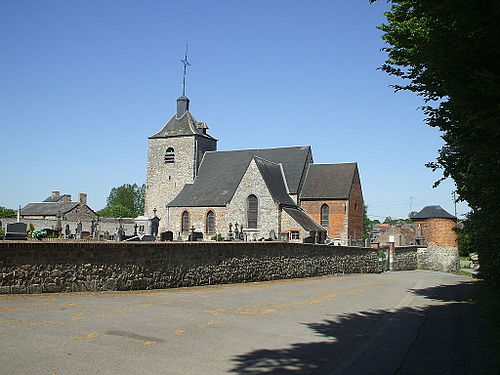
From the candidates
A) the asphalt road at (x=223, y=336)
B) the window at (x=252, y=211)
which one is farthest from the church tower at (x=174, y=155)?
the asphalt road at (x=223, y=336)

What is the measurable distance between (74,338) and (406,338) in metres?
6.20

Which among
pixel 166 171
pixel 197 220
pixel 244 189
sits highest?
pixel 166 171

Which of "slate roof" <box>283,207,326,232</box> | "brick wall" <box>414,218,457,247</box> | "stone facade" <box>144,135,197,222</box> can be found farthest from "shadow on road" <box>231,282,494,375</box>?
"stone facade" <box>144,135,197,222</box>

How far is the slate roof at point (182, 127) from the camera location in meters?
51.6

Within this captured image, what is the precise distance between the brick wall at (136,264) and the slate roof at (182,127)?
30440 mm

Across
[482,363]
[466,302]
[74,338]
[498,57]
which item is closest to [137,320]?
[74,338]

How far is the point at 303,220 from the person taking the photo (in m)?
40.3

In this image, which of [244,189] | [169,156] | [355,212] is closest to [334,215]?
[355,212]

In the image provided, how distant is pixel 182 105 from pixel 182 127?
3.27 m

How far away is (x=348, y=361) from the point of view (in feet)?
25.5

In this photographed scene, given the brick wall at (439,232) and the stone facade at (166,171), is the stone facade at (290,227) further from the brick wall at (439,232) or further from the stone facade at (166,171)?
the brick wall at (439,232)

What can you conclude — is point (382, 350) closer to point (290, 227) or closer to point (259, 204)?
point (290, 227)

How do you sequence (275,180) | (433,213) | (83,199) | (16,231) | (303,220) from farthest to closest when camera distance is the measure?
(83,199) < (433,213) < (275,180) < (303,220) < (16,231)

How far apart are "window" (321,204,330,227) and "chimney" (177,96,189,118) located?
19340mm
